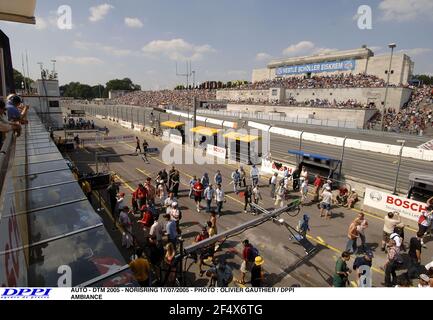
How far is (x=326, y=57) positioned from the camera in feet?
199

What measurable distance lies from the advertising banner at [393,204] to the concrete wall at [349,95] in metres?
37.8

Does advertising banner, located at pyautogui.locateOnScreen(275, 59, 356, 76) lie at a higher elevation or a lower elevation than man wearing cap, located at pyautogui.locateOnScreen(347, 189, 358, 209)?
higher

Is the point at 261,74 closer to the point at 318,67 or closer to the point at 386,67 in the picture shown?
the point at 318,67

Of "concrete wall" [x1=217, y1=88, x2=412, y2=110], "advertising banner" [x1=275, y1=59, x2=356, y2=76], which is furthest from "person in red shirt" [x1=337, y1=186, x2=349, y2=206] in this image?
"advertising banner" [x1=275, y1=59, x2=356, y2=76]

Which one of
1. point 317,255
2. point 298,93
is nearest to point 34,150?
point 317,255

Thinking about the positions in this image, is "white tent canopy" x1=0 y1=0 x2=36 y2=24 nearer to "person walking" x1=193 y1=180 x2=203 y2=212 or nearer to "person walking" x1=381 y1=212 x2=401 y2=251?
"person walking" x1=193 y1=180 x2=203 y2=212

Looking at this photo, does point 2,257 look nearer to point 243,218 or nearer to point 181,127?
point 243,218

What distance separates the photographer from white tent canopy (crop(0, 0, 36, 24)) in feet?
18.8

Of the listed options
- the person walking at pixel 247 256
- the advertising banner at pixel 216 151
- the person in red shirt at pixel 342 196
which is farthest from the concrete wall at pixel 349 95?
the person walking at pixel 247 256

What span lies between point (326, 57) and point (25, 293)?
2709 inches

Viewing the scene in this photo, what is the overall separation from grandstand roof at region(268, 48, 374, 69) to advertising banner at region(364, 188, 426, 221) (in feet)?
172

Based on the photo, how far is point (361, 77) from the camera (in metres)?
51.7

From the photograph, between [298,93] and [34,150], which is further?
[298,93]
